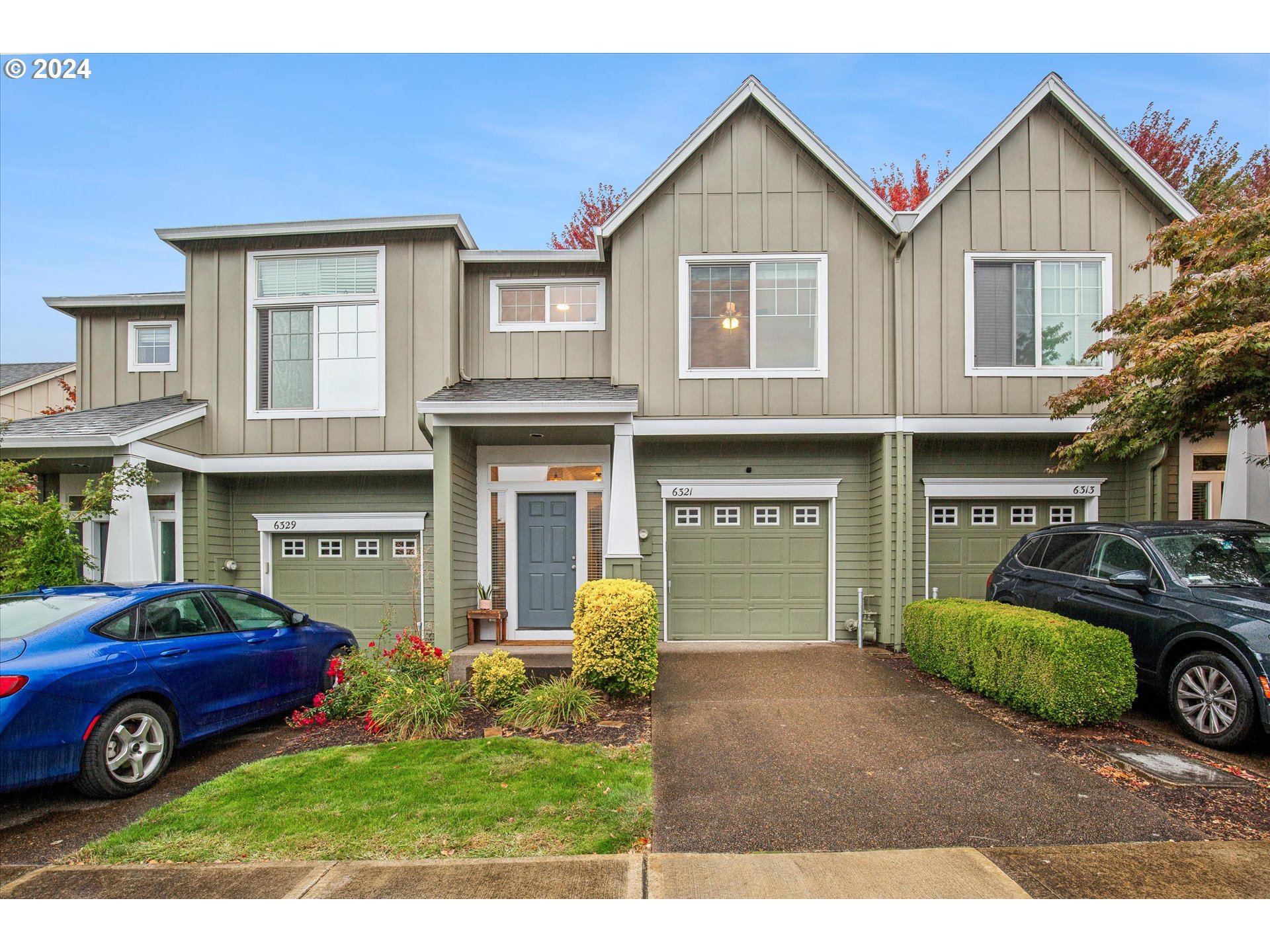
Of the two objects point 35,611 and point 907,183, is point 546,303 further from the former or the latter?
point 907,183

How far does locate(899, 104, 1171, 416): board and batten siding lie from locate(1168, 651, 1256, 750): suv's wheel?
458 centimetres

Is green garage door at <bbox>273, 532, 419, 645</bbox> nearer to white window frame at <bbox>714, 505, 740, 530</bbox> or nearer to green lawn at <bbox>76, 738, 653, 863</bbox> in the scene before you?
white window frame at <bbox>714, 505, 740, 530</bbox>

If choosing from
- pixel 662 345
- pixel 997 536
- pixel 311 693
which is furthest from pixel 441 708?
pixel 997 536

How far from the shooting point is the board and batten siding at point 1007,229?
9625 mm

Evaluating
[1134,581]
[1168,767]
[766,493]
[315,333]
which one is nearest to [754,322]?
[766,493]

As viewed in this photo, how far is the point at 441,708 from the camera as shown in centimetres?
646

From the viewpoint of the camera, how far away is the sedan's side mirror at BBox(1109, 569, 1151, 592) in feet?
20.3

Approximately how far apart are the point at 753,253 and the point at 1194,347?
203 inches

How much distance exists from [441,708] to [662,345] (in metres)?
5.52

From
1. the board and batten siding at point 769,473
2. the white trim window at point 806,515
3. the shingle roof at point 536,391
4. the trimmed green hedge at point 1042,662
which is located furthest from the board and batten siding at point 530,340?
the trimmed green hedge at point 1042,662

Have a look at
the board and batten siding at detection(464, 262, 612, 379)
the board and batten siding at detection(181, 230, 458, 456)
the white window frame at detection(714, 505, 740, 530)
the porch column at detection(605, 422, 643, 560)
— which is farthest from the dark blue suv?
the board and batten siding at detection(181, 230, 458, 456)

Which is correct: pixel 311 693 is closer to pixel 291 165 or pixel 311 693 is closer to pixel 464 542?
pixel 464 542

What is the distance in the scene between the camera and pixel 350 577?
1077cm

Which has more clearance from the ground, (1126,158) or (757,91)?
(757,91)
